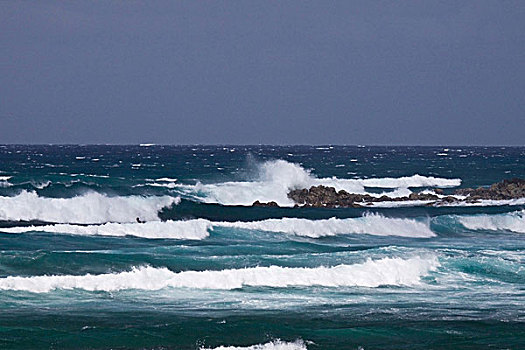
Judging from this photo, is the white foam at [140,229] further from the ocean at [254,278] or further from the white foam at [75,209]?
the white foam at [75,209]

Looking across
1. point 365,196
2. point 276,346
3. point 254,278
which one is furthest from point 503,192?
point 276,346

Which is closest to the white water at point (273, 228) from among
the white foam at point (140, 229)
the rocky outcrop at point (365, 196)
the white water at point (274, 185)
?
the white foam at point (140, 229)

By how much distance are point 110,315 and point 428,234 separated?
20.1m

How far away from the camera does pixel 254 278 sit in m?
21.3

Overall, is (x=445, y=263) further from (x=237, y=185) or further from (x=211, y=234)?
(x=237, y=185)

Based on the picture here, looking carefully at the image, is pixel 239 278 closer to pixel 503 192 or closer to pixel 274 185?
pixel 503 192

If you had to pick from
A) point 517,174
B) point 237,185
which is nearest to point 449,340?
point 237,185

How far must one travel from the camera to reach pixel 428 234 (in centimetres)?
3512

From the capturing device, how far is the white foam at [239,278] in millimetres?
19906

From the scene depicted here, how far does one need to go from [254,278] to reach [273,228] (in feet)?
41.4

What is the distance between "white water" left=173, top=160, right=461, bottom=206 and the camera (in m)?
51.5

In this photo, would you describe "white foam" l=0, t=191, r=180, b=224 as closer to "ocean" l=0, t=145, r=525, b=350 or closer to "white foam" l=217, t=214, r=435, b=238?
"ocean" l=0, t=145, r=525, b=350

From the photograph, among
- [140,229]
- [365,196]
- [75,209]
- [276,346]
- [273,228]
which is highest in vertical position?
[75,209]

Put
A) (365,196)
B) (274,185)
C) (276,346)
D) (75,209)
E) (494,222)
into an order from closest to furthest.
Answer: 1. (276,346)
2. (75,209)
3. (494,222)
4. (365,196)
5. (274,185)
